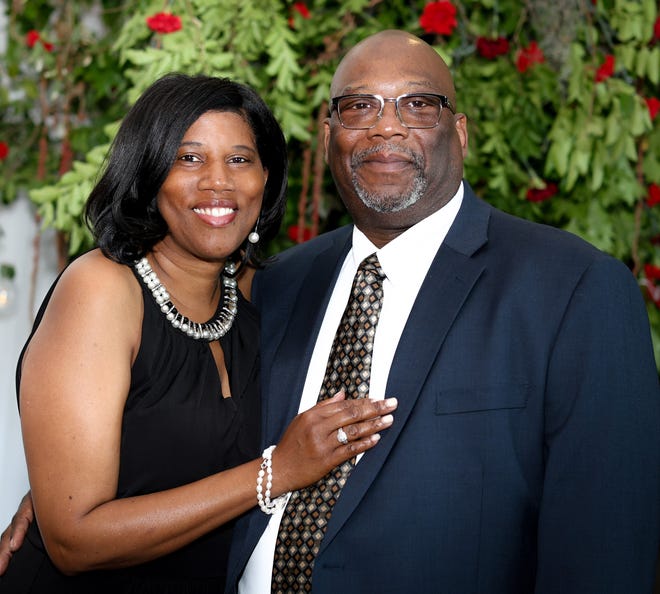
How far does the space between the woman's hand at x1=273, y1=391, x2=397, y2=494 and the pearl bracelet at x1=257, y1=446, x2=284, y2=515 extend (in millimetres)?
13

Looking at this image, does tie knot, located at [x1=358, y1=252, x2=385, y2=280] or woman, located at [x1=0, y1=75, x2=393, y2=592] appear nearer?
woman, located at [x1=0, y1=75, x2=393, y2=592]

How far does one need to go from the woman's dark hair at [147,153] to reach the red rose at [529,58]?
2.94 ft

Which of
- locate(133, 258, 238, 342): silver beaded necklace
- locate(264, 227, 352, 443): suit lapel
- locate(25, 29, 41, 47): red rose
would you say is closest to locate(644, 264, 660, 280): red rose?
locate(264, 227, 352, 443): suit lapel

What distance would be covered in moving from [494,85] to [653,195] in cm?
55

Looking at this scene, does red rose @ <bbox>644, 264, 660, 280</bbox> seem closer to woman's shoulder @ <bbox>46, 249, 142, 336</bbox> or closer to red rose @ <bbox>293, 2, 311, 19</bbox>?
red rose @ <bbox>293, 2, 311, 19</bbox>

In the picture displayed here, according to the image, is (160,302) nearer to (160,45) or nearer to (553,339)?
(553,339)

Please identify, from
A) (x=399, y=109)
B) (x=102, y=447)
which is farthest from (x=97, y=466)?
(x=399, y=109)

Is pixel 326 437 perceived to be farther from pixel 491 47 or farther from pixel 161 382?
pixel 491 47

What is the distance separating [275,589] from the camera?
1.63 metres

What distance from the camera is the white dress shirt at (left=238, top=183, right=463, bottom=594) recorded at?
1.66 meters


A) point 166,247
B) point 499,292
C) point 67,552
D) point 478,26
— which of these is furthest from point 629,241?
point 67,552

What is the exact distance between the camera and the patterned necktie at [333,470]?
62.7 inches

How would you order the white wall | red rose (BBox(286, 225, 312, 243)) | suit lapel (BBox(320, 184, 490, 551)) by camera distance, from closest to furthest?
suit lapel (BBox(320, 184, 490, 551)), red rose (BBox(286, 225, 312, 243)), the white wall

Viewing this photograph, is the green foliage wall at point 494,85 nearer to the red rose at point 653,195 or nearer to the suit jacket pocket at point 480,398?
the red rose at point 653,195
